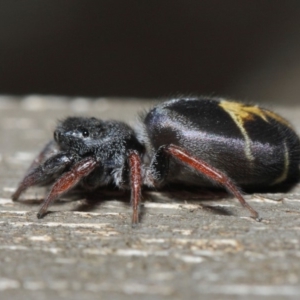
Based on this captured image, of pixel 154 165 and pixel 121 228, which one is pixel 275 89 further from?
pixel 121 228

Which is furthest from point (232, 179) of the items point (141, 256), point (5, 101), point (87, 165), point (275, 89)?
Result: point (275, 89)

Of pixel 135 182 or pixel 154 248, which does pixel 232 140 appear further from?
pixel 154 248

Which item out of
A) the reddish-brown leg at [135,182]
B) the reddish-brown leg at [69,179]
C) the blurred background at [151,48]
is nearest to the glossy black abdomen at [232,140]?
the reddish-brown leg at [135,182]

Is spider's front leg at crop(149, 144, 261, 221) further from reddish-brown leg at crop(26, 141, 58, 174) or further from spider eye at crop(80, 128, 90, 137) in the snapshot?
reddish-brown leg at crop(26, 141, 58, 174)

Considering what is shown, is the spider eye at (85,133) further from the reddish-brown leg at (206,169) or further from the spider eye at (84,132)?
the reddish-brown leg at (206,169)

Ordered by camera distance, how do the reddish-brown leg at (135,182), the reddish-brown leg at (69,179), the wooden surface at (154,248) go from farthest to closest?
1. the reddish-brown leg at (69,179)
2. the reddish-brown leg at (135,182)
3. the wooden surface at (154,248)

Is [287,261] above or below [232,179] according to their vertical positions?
below

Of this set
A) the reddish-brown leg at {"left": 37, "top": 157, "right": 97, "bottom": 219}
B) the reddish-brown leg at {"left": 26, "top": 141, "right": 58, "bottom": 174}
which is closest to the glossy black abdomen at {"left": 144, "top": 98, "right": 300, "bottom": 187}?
the reddish-brown leg at {"left": 37, "top": 157, "right": 97, "bottom": 219}
